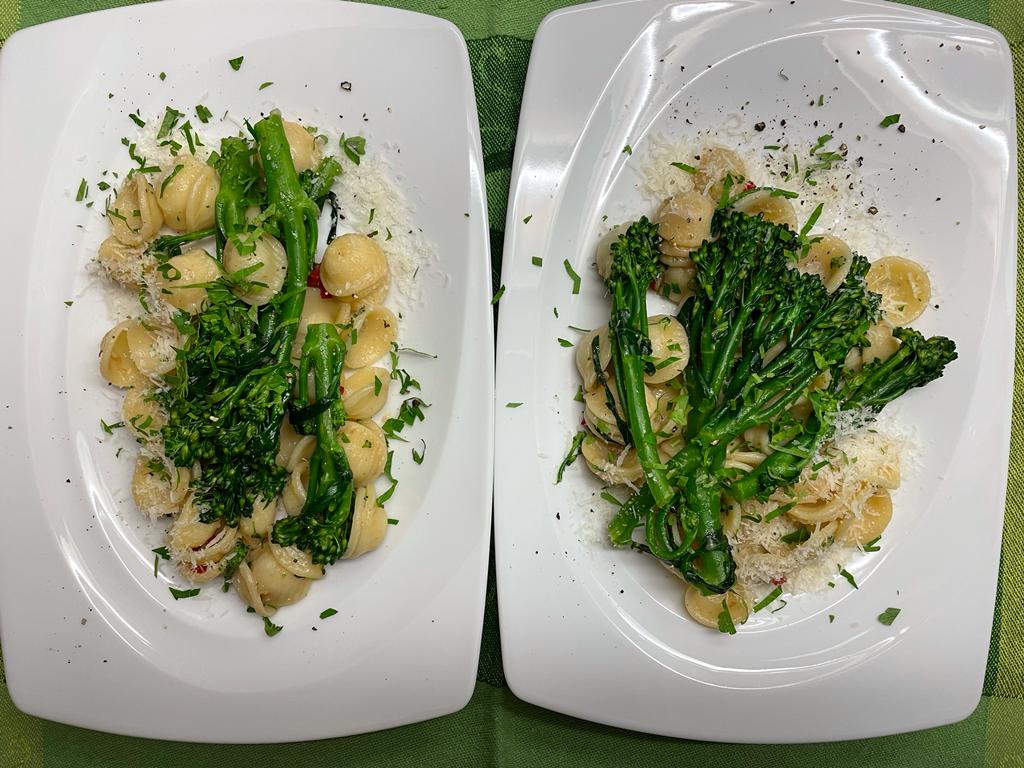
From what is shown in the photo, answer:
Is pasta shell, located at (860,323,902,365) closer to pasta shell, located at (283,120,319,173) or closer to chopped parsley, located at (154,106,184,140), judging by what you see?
pasta shell, located at (283,120,319,173)

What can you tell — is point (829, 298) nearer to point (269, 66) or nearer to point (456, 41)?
point (456, 41)

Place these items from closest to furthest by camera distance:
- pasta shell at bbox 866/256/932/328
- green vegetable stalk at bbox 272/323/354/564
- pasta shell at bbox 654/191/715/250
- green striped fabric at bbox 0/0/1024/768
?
green vegetable stalk at bbox 272/323/354/564 → pasta shell at bbox 654/191/715/250 → pasta shell at bbox 866/256/932/328 → green striped fabric at bbox 0/0/1024/768

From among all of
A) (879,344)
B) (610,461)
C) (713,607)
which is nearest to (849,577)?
(713,607)

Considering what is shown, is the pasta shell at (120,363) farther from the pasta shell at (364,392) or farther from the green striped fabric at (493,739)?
the green striped fabric at (493,739)

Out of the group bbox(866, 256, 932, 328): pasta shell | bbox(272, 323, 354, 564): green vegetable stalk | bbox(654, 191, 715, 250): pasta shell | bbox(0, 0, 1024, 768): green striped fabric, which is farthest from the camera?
bbox(0, 0, 1024, 768): green striped fabric

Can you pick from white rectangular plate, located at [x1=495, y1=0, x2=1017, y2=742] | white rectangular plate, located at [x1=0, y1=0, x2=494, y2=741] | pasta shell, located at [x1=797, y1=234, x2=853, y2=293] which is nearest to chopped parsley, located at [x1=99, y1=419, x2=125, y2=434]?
white rectangular plate, located at [x1=0, y1=0, x2=494, y2=741]

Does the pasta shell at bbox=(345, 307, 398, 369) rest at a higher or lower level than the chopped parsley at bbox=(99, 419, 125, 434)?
higher
